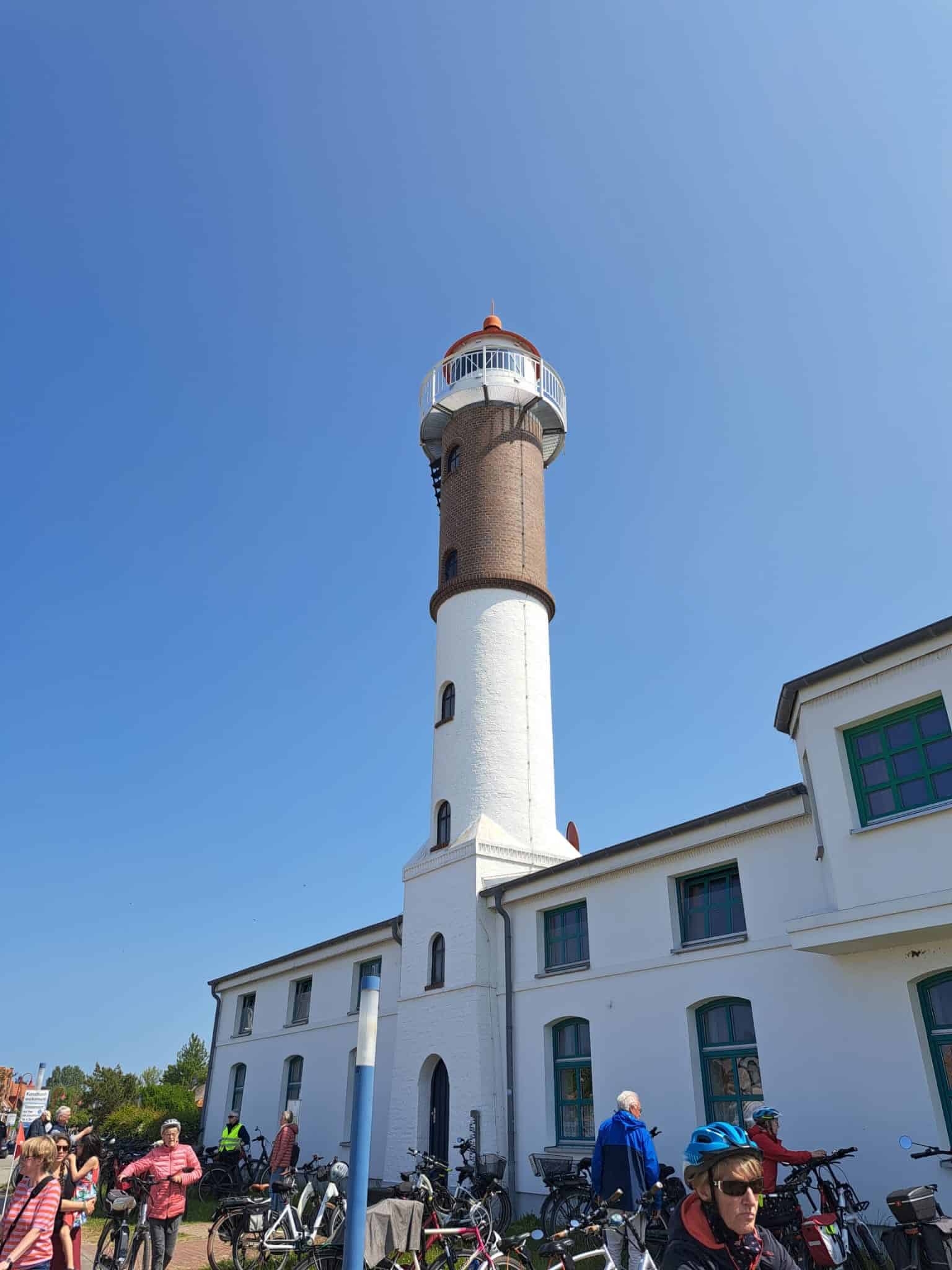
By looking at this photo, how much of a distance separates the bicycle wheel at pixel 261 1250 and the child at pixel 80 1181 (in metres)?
1.68

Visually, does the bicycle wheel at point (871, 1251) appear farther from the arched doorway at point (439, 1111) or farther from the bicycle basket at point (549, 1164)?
the arched doorway at point (439, 1111)

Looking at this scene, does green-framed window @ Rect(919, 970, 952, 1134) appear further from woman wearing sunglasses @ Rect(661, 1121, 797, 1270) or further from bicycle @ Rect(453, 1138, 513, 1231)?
woman wearing sunglasses @ Rect(661, 1121, 797, 1270)

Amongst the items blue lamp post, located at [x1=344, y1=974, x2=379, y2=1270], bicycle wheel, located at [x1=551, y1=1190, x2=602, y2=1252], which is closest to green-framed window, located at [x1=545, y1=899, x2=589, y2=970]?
bicycle wheel, located at [x1=551, y1=1190, x2=602, y2=1252]

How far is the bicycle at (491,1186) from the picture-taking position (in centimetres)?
1355

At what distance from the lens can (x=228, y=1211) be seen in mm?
10141

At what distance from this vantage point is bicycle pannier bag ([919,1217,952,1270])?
6.87 metres

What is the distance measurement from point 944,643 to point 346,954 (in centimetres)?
1646

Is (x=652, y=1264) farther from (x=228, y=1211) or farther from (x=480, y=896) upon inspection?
(x=480, y=896)

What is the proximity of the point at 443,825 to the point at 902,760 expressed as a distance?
1140 centimetres

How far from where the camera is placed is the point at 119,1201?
946cm

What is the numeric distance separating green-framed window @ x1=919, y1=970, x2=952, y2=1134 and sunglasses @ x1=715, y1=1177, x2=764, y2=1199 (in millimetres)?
8327

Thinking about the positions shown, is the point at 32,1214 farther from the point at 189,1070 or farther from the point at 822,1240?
the point at 189,1070

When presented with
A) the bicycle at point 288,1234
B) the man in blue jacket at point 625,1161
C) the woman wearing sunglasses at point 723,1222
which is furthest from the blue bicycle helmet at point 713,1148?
the bicycle at point 288,1234

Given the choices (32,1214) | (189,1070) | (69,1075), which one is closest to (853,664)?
(32,1214)
